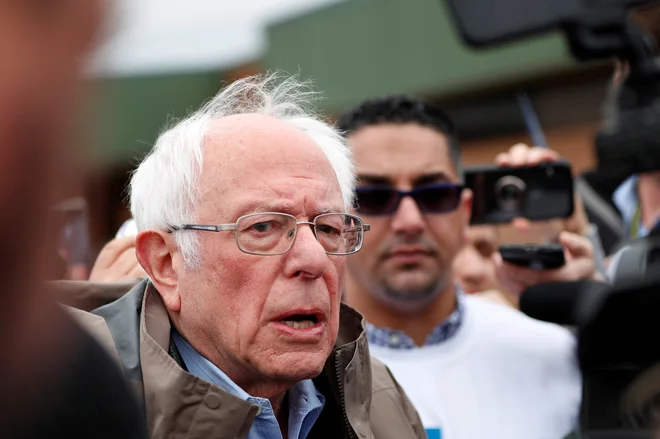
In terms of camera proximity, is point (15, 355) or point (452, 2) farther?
point (452, 2)

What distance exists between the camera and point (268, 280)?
2.05 metres

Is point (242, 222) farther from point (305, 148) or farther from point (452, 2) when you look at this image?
point (452, 2)

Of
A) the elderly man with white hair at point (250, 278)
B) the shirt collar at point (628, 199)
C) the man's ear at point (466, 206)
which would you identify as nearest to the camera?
the elderly man with white hair at point (250, 278)

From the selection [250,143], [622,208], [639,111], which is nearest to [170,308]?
[250,143]

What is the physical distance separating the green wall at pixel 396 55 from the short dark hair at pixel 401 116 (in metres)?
8.35

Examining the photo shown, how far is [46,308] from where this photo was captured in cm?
62

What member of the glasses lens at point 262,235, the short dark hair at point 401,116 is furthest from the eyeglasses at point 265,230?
the short dark hair at point 401,116

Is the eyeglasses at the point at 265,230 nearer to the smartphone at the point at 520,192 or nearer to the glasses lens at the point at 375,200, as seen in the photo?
the glasses lens at the point at 375,200

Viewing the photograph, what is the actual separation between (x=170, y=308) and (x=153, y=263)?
0.12 meters

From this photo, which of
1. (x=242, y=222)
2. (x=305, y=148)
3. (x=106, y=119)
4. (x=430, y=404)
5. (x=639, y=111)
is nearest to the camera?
(x=106, y=119)

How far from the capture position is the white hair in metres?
2.13

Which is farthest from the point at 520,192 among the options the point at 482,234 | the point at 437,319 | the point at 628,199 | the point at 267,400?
the point at 267,400

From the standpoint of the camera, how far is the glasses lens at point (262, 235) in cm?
207

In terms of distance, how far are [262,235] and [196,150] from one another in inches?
10.3
